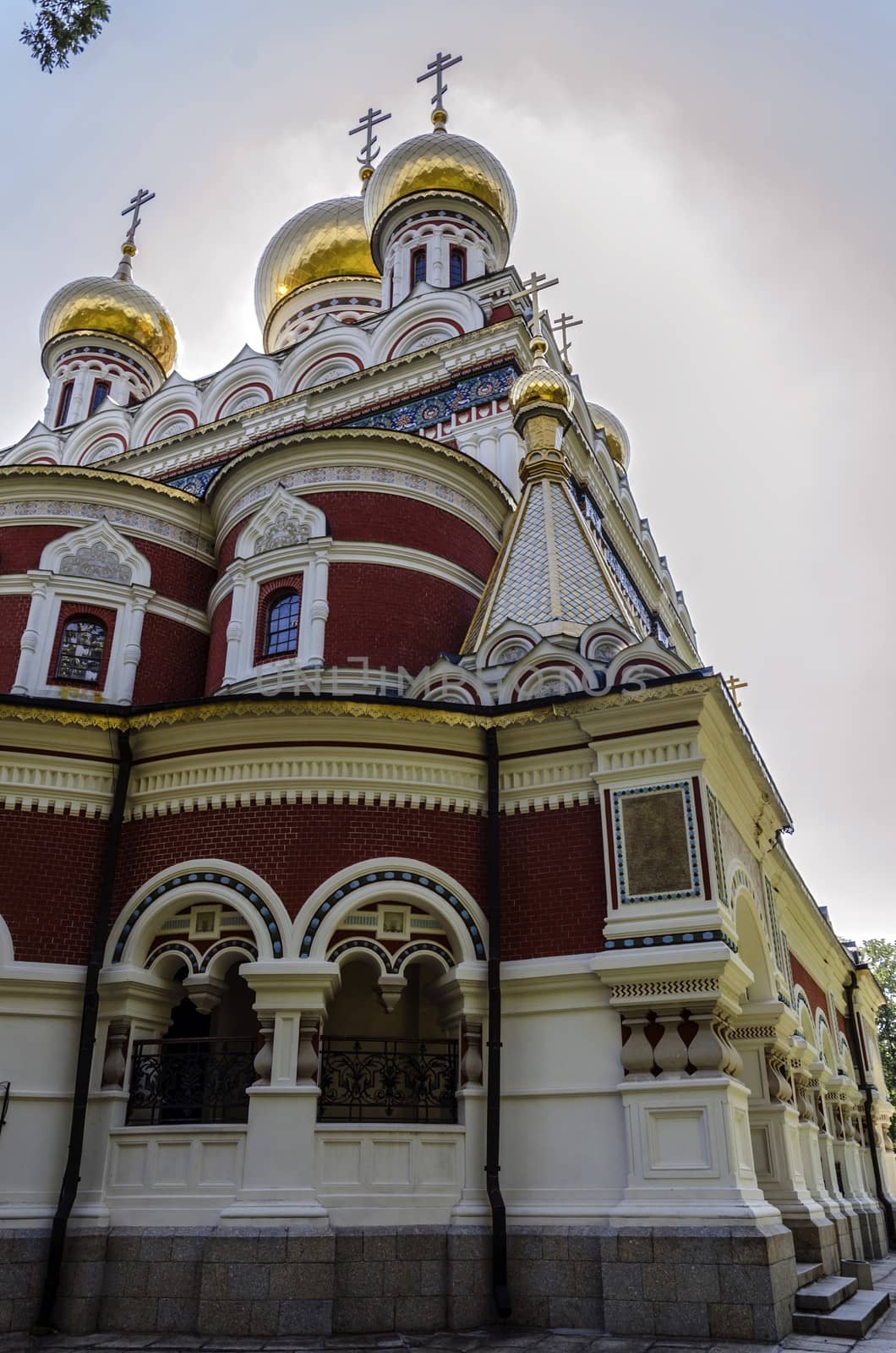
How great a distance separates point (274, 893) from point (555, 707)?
227cm

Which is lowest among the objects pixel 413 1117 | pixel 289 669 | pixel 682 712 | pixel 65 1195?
pixel 65 1195

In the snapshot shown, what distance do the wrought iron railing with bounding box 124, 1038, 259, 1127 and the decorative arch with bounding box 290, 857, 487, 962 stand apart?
785 millimetres

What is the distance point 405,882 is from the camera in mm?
7348

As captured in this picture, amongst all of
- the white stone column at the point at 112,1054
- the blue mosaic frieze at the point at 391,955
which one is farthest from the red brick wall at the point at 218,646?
the blue mosaic frieze at the point at 391,955

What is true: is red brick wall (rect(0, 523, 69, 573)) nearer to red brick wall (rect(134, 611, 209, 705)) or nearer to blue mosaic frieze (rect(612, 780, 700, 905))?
red brick wall (rect(134, 611, 209, 705))

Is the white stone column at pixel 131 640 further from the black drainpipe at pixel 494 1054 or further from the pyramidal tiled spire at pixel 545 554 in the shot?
the black drainpipe at pixel 494 1054

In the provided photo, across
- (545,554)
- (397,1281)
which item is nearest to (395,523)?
(545,554)

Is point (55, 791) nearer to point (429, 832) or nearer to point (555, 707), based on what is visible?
point (429, 832)

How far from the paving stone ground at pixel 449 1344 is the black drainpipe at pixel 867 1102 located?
29.0 ft

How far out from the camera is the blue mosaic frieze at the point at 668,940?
6777 mm

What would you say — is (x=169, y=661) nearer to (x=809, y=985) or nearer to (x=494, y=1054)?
(x=494, y=1054)

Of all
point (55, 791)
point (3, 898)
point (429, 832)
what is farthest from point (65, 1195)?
point (429, 832)

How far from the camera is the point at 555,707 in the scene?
25.0 ft

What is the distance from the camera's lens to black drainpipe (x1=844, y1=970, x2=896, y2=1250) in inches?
553
